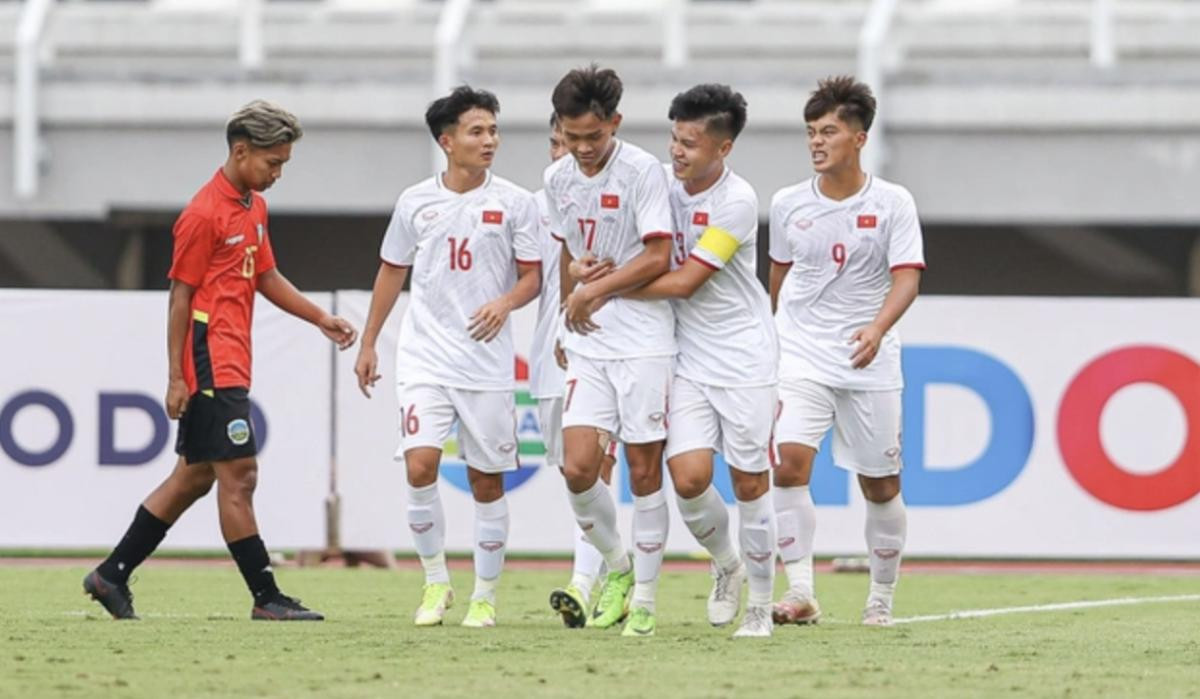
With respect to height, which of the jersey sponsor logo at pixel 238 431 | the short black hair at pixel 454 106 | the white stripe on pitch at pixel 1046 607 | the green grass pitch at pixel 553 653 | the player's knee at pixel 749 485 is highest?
the short black hair at pixel 454 106

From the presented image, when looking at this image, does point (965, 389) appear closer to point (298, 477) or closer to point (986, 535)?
point (986, 535)

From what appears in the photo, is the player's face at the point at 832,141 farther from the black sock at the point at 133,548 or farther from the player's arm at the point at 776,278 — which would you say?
the black sock at the point at 133,548

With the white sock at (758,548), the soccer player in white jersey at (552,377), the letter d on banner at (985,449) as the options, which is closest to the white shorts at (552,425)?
the soccer player in white jersey at (552,377)

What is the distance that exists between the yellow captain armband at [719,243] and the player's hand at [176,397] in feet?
7.29

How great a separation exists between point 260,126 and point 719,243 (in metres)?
2.05

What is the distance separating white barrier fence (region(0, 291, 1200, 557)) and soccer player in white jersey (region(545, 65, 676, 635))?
5483 mm

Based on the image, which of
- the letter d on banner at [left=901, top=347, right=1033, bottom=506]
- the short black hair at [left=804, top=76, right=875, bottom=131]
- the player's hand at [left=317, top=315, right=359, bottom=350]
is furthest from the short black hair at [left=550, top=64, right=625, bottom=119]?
the letter d on banner at [left=901, top=347, right=1033, bottom=506]

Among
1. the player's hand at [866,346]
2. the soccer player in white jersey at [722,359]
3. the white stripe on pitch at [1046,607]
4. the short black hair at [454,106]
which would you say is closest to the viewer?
the soccer player in white jersey at [722,359]

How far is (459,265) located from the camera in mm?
10602

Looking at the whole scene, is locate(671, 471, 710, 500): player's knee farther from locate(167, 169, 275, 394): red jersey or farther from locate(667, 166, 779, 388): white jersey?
locate(167, 169, 275, 394): red jersey

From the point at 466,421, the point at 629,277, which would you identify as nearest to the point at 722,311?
the point at 629,277

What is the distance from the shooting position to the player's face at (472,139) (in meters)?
10.5

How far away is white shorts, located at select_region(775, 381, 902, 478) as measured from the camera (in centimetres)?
1080

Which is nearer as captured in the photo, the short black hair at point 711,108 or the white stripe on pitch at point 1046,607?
the short black hair at point 711,108
